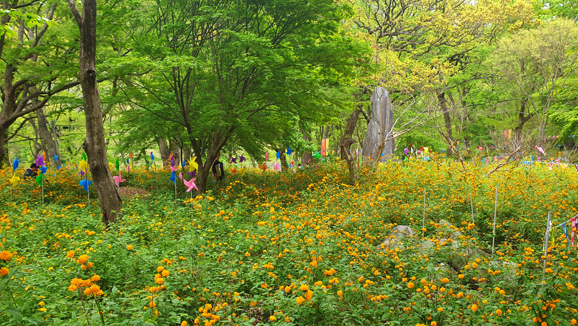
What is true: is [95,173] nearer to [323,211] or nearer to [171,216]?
[171,216]

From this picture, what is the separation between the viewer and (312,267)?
3.07m

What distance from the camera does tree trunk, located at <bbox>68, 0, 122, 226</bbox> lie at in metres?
5.88

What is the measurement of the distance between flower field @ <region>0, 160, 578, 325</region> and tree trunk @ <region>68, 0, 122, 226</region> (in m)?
0.65

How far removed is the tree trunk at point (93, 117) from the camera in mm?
5883

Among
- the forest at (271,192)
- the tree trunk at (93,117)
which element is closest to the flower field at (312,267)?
the forest at (271,192)

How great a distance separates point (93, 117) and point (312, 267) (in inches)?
206

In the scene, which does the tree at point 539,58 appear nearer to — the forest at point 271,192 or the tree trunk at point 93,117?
the forest at point 271,192

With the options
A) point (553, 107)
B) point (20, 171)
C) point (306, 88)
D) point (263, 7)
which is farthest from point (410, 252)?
point (553, 107)

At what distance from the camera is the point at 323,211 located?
19.4 feet

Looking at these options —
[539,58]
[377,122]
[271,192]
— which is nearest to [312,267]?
[271,192]

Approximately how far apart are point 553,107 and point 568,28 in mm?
6286

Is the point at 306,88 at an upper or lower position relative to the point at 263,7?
lower

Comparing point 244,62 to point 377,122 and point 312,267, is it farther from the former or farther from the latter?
point 377,122

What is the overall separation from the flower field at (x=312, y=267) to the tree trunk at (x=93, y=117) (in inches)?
25.5
